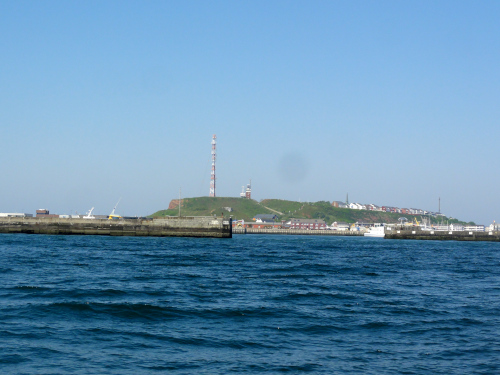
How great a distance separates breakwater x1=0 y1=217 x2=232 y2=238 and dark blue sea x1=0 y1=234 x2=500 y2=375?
63.1 metres

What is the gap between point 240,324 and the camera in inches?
738

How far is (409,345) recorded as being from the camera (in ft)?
54.1

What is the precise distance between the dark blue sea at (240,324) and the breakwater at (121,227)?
63.1 m

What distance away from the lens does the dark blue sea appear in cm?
1407

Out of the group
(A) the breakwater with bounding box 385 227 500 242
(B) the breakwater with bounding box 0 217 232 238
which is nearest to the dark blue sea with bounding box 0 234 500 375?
(B) the breakwater with bounding box 0 217 232 238

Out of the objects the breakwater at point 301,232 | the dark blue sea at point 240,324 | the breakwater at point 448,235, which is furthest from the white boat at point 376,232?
the dark blue sea at point 240,324

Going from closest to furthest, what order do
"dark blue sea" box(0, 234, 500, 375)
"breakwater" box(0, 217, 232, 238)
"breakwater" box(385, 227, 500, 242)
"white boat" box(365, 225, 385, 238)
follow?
"dark blue sea" box(0, 234, 500, 375) → "breakwater" box(0, 217, 232, 238) → "breakwater" box(385, 227, 500, 242) → "white boat" box(365, 225, 385, 238)

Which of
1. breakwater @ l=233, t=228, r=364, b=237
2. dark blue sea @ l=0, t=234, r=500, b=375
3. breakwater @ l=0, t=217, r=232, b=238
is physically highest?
breakwater @ l=0, t=217, r=232, b=238

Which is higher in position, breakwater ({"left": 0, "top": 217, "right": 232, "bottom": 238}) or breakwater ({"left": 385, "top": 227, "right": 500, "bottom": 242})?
breakwater ({"left": 0, "top": 217, "right": 232, "bottom": 238})

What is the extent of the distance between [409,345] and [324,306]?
249 inches

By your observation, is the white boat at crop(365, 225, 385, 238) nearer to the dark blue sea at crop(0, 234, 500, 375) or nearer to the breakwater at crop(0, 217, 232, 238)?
the breakwater at crop(0, 217, 232, 238)

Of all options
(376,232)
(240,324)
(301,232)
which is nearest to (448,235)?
(376,232)

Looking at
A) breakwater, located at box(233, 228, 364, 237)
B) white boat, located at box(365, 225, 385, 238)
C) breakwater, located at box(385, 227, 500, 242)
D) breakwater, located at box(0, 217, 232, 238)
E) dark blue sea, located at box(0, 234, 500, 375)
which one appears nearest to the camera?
dark blue sea, located at box(0, 234, 500, 375)

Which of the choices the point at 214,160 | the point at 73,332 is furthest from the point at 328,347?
the point at 214,160
